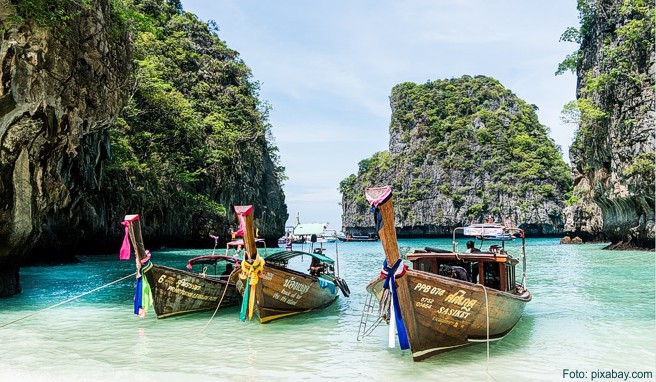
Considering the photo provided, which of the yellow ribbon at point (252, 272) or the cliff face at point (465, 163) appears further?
the cliff face at point (465, 163)

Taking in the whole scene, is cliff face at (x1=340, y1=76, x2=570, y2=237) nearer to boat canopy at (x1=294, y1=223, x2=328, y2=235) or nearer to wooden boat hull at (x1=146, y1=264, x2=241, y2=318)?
boat canopy at (x1=294, y1=223, x2=328, y2=235)

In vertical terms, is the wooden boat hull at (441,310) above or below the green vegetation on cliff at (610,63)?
below

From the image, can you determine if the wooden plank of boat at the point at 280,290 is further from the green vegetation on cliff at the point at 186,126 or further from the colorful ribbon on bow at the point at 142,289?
the green vegetation on cliff at the point at 186,126

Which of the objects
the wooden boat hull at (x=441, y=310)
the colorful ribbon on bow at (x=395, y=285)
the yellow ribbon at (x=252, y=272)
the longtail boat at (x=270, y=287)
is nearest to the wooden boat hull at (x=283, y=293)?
the longtail boat at (x=270, y=287)

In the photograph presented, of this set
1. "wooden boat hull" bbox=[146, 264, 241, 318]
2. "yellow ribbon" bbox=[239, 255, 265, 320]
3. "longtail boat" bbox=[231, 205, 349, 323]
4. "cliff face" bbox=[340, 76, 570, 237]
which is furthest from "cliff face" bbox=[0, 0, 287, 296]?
"cliff face" bbox=[340, 76, 570, 237]

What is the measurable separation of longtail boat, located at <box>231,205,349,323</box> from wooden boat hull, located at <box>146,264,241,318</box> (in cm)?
60

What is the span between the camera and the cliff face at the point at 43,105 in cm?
1100

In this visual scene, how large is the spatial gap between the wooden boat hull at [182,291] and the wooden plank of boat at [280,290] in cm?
76

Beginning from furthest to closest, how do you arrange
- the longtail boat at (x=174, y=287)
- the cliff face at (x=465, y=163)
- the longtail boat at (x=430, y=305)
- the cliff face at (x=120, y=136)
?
the cliff face at (x=465, y=163) → the cliff face at (x=120, y=136) → the longtail boat at (x=174, y=287) → the longtail boat at (x=430, y=305)

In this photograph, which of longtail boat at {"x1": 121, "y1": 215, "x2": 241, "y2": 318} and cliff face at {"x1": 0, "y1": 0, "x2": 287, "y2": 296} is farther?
cliff face at {"x1": 0, "y1": 0, "x2": 287, "y2": 296}

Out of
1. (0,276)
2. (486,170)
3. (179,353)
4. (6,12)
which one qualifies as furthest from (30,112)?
(486,170)

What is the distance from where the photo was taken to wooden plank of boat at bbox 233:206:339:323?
30.1 ft

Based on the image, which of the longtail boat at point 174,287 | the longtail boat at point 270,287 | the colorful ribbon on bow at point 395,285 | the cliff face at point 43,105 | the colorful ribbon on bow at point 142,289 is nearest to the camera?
the colorful ribbon on bow at point 395,285

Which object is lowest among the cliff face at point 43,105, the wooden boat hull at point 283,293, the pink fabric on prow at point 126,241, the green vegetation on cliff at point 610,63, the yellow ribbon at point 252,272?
the wooden boat hull at point 283,293
